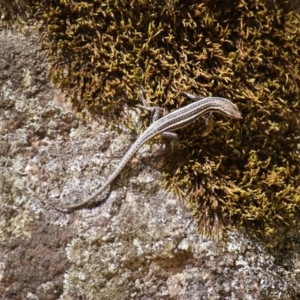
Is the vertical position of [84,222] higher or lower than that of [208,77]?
lower

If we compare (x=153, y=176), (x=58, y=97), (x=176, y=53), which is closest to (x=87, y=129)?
(x=58, y=97)

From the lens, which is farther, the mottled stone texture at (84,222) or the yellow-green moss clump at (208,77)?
the yellow-green moss clump at (208,77)

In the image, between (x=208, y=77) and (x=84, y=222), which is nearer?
(x=84, y=222)

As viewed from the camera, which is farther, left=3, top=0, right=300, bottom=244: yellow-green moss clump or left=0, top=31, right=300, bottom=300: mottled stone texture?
left=3, top=0, right=300, bottom=244: yellow-green moss clump

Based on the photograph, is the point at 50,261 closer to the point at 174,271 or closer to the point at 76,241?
the point at 76,241
